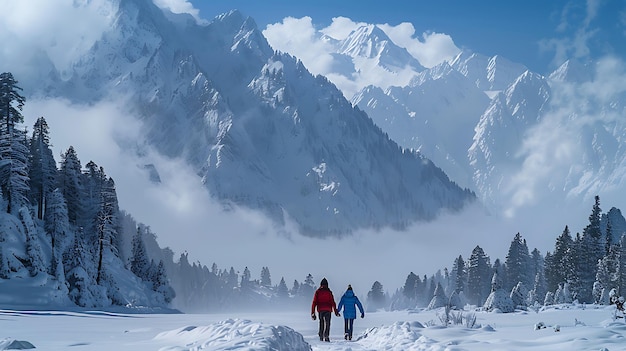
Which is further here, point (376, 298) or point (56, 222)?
point (376, 298)

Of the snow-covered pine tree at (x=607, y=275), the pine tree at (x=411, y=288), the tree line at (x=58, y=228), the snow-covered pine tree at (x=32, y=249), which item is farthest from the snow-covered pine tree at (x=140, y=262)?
the pine tree at (x=411, y=288)

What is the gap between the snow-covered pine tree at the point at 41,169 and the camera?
177ft

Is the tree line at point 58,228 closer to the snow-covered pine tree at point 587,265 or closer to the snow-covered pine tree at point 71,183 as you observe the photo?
the snow-covered pine tree at point 71,183

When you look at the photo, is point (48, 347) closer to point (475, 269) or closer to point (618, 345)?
point (618, 345)

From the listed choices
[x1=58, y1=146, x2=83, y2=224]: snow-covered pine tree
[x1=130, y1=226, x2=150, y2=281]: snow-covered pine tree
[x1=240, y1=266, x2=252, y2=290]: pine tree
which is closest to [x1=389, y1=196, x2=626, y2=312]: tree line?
[x1=130, y1=226, x2=150, y2=281]: snow-covered pine tree

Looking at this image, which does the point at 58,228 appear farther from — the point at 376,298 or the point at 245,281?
the point at 245,281

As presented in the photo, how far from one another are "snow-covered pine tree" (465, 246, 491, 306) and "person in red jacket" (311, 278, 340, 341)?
76494mm

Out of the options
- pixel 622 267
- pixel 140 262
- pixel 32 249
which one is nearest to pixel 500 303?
pixel 622 267

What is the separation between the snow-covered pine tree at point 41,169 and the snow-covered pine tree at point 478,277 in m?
66.8

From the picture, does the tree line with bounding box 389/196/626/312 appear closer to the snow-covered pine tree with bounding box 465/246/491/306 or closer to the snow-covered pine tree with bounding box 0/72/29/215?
the snow-covered pine tree with bounding box 465/246/491/306

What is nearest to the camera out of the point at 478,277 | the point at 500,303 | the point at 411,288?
the point at 500,303

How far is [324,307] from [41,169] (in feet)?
140

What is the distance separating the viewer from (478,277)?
306ft

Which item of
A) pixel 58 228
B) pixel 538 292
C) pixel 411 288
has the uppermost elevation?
pixel 58 228
